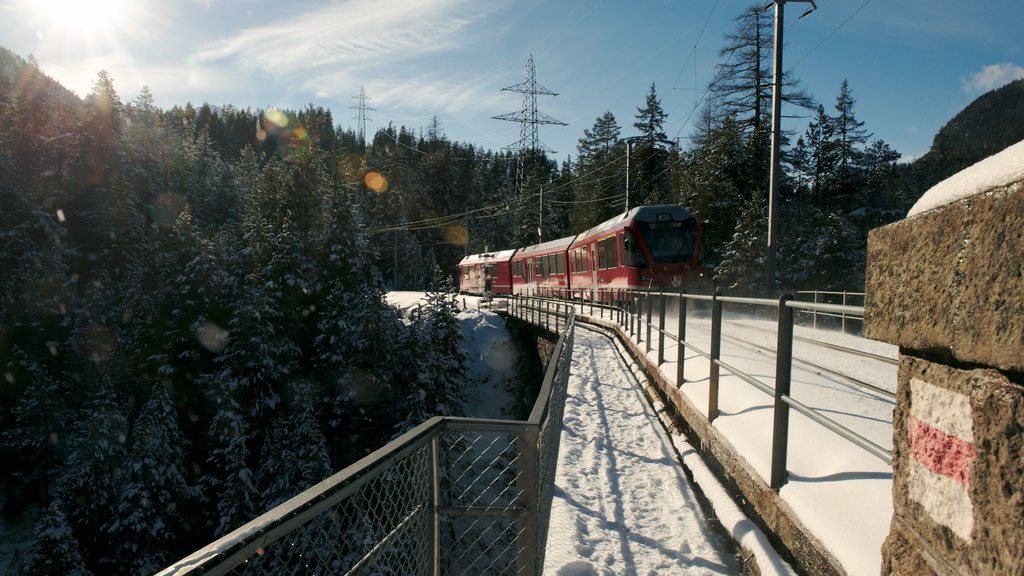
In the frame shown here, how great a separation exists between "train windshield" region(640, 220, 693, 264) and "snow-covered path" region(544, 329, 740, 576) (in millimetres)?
11552

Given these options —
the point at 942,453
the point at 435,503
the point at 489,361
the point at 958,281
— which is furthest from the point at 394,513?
the point at 489,361

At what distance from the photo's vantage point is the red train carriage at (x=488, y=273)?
130ft

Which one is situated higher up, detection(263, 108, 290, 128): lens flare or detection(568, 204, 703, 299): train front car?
detection(263, 108, 290, 128): lens flare

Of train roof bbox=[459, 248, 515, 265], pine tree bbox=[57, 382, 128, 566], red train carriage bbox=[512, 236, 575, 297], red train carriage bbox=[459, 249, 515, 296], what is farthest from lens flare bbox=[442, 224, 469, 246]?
pine tree bbox=[57, 382, 128, 566]

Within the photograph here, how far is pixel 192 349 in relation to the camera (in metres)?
30.2

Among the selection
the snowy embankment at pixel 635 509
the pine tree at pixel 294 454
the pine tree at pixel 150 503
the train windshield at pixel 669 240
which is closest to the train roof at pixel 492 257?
the pine tree at pixel 294 454

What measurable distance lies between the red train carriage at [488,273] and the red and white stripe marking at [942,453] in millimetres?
36847

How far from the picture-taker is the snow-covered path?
3.80 meters

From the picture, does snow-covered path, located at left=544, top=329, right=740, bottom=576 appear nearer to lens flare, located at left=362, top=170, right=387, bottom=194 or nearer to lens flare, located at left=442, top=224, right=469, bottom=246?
lens flare, located at left=362, top=170, right=387, bottom=194

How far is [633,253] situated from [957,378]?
17.7 meters

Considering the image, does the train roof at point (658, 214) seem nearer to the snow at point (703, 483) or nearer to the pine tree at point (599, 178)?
the snow at point (703, 483)

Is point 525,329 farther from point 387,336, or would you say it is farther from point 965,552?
point 965,552

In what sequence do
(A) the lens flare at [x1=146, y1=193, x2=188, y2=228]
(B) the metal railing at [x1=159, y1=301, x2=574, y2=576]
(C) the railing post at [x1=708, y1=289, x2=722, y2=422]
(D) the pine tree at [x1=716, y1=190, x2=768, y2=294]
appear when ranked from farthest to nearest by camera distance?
(A) the lens flare at [x1=146, y1=193, x2=188, y2=228] → (D) the pine tree at [x1=716, y1=190, x2=768, y2=294] → (C) the railing post at [x1=708, y1=289, x2=722, y2=422] → (B) the metal railing at [x1=159, y1=301, x2=574, y2=576]

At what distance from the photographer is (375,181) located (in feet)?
266
